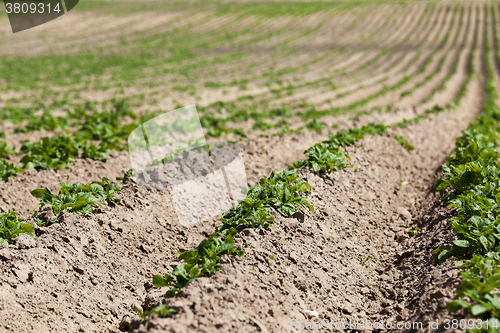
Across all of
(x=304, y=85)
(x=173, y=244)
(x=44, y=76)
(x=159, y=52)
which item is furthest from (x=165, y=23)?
(x=173, y=244)

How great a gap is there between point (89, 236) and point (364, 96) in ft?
50.3

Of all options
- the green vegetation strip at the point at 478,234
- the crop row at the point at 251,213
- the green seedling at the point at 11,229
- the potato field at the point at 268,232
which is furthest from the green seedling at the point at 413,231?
the green seedling at the point at 11,229

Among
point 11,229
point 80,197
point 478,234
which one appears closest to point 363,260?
point 478,234

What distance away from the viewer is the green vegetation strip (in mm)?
3264

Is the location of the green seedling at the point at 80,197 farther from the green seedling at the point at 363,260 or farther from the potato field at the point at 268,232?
the green seedling at the point at 363,260

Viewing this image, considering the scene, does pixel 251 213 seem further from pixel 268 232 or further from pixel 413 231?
pixel 413 231

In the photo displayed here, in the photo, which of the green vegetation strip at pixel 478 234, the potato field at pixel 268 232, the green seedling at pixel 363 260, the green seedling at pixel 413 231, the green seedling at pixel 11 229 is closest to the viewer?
the green vegetation strip at pixel 478 234

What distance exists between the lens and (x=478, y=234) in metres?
4.07

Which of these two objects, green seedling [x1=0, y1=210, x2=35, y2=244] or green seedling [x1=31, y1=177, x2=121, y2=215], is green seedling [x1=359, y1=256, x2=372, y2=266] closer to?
green seedling [x1=31, y1=177, x2=121, y2=215]

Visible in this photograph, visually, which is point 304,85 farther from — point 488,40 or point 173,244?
point 488,40

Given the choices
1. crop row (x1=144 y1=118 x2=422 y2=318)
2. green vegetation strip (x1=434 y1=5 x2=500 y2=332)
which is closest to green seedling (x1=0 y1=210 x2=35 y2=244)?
crop row (x1=144 y1=118 x2=422 y2=318)

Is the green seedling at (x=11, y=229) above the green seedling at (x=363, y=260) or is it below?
above

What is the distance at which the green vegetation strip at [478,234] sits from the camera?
3.26 meters

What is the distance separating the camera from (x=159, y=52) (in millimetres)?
28828
